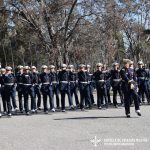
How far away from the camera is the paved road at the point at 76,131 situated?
10734 millimetres

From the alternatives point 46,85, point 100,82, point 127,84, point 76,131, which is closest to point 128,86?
point 127,84

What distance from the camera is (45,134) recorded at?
1257 centimetres

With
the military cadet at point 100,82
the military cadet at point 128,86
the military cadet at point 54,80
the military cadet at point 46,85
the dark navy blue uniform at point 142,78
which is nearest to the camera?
the military cadet at point 128,86

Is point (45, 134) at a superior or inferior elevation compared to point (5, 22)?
inferior

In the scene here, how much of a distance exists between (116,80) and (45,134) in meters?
8.13

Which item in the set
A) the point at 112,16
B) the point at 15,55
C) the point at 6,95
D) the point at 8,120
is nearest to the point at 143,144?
the point at 8,120

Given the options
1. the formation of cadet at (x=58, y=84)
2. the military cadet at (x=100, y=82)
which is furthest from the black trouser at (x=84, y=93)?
the military cadet at (x=100, y=82)

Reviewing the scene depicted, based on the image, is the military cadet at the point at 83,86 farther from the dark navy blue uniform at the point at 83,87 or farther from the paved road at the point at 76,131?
the paved road at the point at 76,131

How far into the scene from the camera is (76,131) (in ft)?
42.3

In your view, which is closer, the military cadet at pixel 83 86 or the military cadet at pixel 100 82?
the military cadet at pixel 83 86

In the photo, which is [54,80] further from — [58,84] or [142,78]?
[142,78]

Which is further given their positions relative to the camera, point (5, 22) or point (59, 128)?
point (5, 22)

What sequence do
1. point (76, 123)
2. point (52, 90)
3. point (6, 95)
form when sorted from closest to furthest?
point (76, 123), point (6, 95), point (52, 90)

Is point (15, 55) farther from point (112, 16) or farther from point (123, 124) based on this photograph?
point (123, 124)
